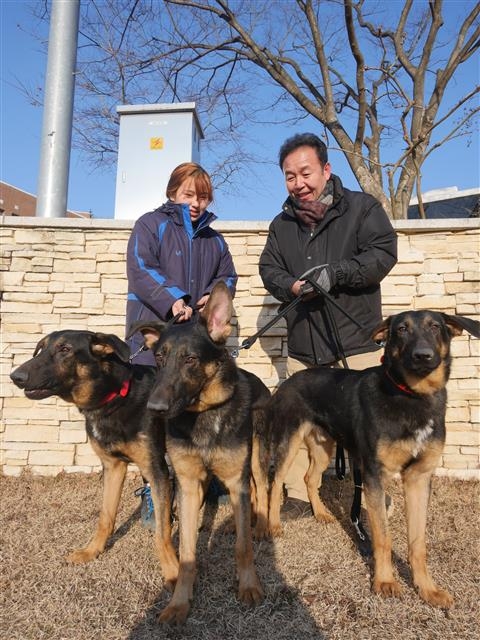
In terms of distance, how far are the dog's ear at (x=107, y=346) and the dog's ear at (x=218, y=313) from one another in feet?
2.27

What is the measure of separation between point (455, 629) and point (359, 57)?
11576 mm

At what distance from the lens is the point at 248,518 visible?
294 cm

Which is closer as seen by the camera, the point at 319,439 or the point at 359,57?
the point at 319,439

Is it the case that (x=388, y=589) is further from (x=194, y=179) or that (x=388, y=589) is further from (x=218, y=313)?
(x=194, y=179)

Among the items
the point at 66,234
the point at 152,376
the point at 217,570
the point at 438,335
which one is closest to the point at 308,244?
the point at 438,335

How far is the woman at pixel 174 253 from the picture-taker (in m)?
3.81

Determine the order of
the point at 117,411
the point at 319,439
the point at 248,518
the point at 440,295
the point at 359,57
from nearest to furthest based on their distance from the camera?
1. the point at 248,518
2. the point at 117,411
3. the point at 319,439
4. the point at 440,295
5. the point at 359,57

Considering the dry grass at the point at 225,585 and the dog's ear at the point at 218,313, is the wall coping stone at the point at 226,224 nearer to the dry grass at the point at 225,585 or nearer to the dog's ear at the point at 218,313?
the dog's ear at the point at 218,313

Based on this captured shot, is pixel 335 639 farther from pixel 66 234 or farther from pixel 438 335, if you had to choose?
pixel 66 234

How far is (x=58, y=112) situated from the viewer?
6.85 metres

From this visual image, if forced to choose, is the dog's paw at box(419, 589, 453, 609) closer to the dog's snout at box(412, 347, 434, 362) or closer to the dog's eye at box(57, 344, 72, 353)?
the dog's snout at box(412, 347, 434, 362)

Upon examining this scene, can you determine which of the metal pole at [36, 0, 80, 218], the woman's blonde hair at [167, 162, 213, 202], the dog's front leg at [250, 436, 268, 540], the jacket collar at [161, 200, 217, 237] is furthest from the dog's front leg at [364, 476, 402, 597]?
the metal pole at [36, 0, 80, 218]

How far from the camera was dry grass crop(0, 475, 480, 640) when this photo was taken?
2.54m

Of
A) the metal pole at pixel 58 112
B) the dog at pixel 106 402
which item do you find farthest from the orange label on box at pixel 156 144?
the dog at pixel 106 402
